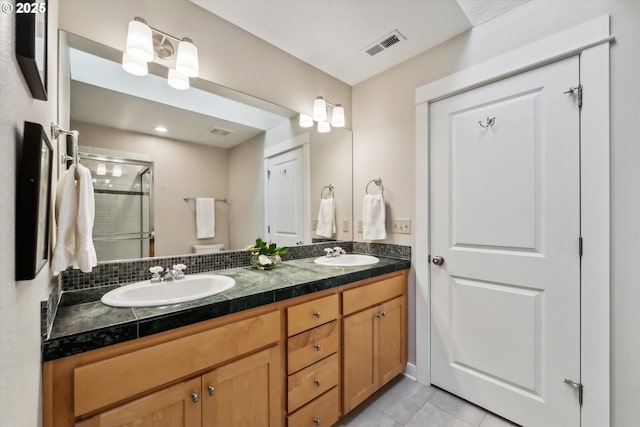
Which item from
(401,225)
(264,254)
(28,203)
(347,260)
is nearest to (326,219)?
(347,260)

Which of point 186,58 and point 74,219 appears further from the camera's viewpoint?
point 186,58

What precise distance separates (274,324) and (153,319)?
1.63 ft

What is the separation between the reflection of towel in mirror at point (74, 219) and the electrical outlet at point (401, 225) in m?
1.80

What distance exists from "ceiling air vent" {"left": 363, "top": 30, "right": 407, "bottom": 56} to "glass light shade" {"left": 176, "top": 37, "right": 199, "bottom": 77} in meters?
1.16

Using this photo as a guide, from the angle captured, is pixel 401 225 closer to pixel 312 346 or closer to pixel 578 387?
pixel 312 346

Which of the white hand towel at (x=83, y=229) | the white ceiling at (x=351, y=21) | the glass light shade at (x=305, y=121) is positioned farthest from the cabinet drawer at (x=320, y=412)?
the white ceiling at (x=351, y=21)

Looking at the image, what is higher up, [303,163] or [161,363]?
[303,163]

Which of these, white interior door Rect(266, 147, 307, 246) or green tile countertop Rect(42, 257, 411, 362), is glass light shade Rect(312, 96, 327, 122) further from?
green tile countertop Rect(42, 257, 411, 362)

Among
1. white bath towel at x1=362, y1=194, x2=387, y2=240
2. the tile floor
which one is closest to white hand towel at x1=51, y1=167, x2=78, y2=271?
the tile floor

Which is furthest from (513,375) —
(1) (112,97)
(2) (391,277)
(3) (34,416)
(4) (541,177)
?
(1) (112,97)

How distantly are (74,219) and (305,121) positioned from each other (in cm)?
157

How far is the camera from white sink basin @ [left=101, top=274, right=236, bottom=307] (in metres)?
1.08

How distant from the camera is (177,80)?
1.46 metres

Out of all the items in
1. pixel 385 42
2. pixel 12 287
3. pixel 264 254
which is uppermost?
pixel 385 42
